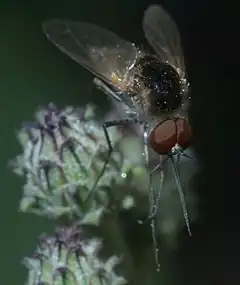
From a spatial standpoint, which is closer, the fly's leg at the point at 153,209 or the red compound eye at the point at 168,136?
the red compound eye at the point at 168,136

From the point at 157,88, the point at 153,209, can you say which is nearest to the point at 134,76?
the point at 157,88

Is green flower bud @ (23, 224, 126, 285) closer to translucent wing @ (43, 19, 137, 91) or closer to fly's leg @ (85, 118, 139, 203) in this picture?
fly's leg @ (85, 118, 139, 203)

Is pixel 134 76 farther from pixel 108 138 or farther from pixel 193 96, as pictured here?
pixel 193 96

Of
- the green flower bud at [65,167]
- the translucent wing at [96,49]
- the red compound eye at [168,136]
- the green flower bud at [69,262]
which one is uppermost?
the translucent wing at [96,49]

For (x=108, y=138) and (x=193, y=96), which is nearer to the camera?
(x=108, y=138)

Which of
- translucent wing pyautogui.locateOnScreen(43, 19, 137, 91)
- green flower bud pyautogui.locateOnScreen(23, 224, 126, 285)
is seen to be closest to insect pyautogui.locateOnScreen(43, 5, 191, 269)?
translucent wing pyautogui.locateOnScreen(43, 19, 137, 91)

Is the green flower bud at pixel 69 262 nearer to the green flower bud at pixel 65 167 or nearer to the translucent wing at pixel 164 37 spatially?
the green flower bud at pixel 65 167

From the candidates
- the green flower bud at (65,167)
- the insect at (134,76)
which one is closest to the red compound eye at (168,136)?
the insect at (134,76)
